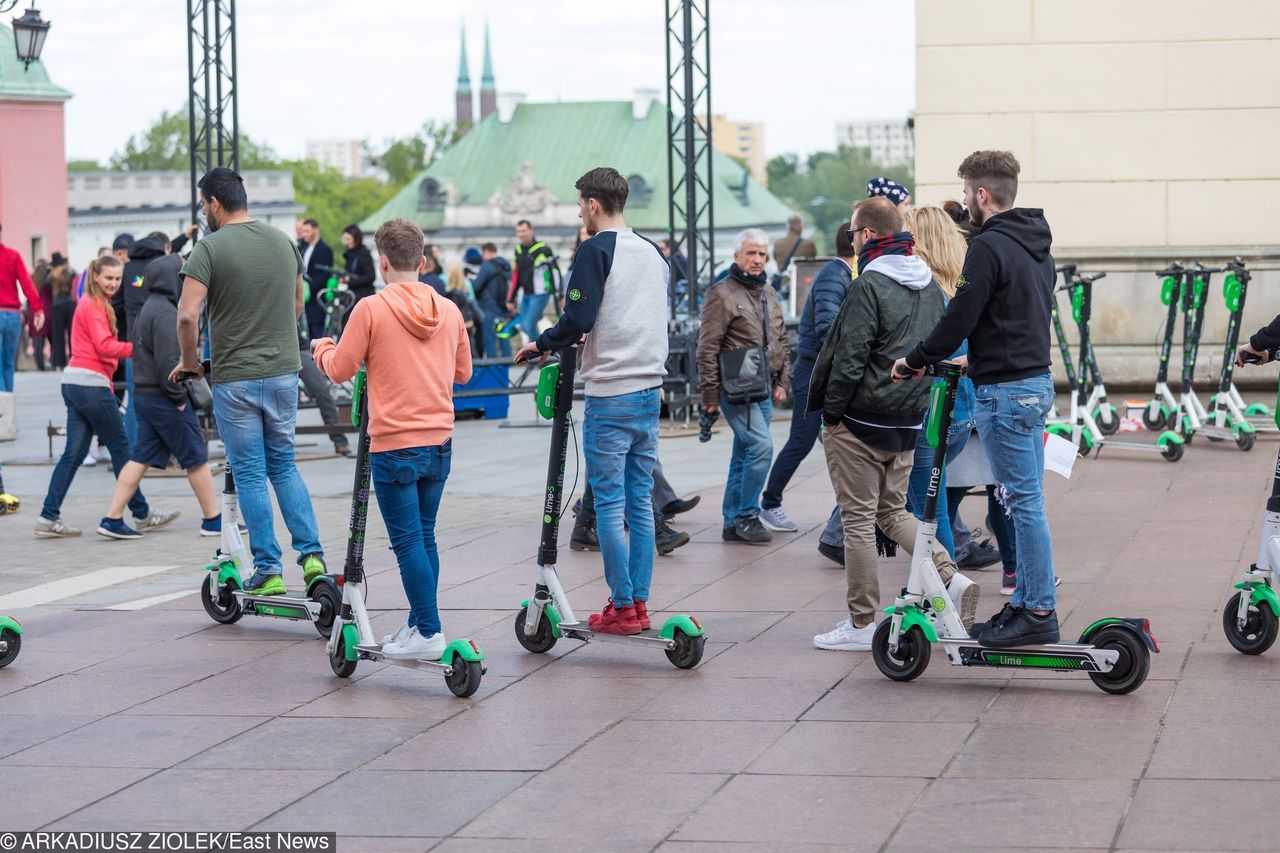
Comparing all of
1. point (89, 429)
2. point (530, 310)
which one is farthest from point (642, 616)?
point (530, 310)

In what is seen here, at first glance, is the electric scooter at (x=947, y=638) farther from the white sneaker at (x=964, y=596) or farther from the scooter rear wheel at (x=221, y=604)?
the scooter rear wheel at (x=221, y=604)

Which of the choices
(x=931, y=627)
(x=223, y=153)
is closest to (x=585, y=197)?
(x=931, y=627)

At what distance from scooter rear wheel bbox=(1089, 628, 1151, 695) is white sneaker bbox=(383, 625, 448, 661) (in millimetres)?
2232

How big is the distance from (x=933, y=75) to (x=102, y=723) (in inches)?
452

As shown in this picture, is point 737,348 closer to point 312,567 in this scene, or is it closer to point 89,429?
point 312,567

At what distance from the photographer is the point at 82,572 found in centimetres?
958

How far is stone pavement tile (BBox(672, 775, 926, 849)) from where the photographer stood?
178 inches

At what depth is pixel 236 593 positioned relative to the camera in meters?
7.50

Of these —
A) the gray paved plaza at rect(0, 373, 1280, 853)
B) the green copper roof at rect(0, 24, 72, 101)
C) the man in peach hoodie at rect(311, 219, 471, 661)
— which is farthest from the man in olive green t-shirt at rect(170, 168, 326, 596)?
the green copper roof at rect(0, 24, 72, 101)

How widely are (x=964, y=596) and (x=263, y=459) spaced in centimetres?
301

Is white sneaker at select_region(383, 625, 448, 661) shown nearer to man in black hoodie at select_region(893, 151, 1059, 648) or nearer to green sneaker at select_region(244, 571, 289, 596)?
green sneaker at select_region(244, 571, 289, 596)

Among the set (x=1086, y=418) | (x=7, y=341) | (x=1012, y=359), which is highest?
(x=1012, y=359)

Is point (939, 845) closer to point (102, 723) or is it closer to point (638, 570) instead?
point (638, 570)

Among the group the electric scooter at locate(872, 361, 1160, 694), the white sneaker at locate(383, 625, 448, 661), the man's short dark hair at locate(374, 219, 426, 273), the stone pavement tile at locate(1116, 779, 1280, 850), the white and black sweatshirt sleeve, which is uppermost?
the man's short dark hair at locate(374, 219, 426, 273)
